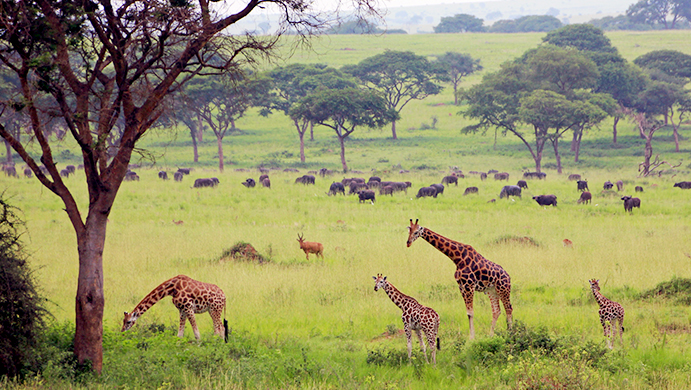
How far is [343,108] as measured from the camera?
45.2 meters

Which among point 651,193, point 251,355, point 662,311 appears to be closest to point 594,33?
point 651,193

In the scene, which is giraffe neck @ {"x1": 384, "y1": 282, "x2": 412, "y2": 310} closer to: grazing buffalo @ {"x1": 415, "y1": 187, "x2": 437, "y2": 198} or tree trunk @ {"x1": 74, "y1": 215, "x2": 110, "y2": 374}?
tree trunk @ {"x1": 74, "y1": 215, "x2": 110, "y2": 374}

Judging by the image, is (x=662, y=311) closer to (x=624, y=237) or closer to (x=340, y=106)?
(x=624, y=237)

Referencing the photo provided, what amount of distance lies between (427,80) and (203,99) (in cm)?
2742

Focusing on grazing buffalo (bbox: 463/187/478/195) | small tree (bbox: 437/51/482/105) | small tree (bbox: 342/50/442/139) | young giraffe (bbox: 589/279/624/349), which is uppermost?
small tree (bbox: 437/51/482/105)

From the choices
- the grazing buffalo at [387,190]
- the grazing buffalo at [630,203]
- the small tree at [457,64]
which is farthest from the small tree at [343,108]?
the small tree at [457,64]

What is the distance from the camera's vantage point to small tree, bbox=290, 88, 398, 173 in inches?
1780

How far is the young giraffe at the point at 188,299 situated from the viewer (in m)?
8.41

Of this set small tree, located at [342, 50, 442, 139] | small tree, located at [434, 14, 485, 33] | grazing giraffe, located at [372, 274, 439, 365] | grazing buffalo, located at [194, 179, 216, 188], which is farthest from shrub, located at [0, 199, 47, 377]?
small tree, located at [434, 14, 485, 33]

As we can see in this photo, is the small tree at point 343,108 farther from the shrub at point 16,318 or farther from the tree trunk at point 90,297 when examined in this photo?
the shrub at point 16,318

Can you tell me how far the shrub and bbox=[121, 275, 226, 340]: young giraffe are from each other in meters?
1.36

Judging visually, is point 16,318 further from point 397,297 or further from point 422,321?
point 422,321

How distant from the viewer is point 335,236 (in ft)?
59.4

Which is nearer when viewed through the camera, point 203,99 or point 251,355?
point 251,355
